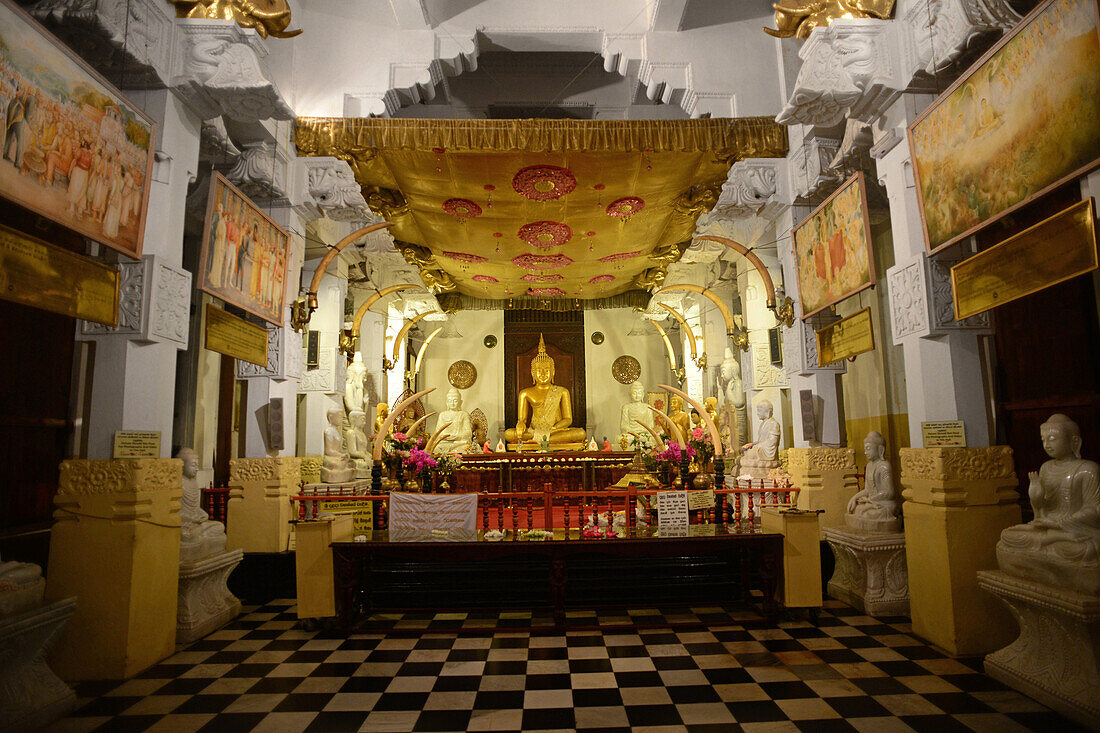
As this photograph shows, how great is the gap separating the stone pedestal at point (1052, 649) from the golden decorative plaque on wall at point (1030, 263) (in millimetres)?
1568

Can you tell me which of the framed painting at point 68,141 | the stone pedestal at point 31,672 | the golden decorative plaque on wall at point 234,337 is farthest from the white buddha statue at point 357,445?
the stone pedestal at point 31,672

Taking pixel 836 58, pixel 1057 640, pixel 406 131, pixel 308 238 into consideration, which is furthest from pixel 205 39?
pixel 1057 640

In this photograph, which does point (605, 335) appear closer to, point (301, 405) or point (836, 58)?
point (301, 405)

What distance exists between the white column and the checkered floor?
1557 mm

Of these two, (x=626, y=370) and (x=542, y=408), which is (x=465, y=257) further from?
(x=626, y=370)

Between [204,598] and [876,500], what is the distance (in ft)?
17.6

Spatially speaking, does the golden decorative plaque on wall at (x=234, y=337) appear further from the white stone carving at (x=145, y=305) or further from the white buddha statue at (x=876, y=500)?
the white buddha statue at (x=876, y=500)

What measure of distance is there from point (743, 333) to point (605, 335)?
20.7ft

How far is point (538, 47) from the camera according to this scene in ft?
25.1

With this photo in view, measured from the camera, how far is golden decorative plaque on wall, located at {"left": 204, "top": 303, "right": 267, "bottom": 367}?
487 cm

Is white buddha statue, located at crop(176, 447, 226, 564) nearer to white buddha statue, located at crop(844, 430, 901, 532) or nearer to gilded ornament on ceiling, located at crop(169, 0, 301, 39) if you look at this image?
gilded ornament on ceiling, located at crop(169, 0, 301, 39)

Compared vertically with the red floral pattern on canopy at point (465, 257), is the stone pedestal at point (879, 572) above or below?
below

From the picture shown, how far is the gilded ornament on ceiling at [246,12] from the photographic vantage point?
427 cm

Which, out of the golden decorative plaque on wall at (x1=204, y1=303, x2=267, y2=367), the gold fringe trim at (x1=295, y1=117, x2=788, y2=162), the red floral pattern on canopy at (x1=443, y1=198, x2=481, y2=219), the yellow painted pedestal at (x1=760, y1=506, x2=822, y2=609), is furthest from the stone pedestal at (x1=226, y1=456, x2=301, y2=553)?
the yellow painted pedestal at (x1=760, y1=506, x2=822, y2=609)
